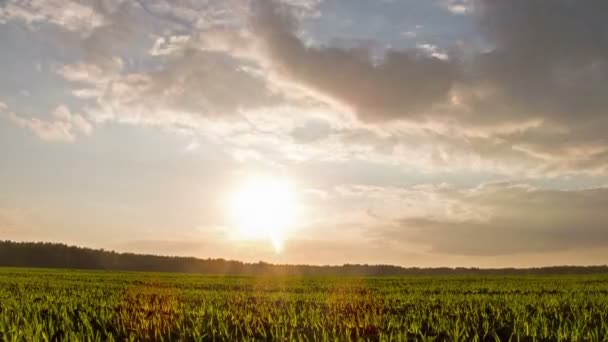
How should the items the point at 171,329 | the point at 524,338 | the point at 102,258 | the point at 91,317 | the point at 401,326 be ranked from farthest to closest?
the point at 102,258 → the point at 91,317 → the point at 401,326 → the point at 171,329 → the point at 524,338

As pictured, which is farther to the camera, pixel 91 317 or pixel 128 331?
pixel 91 317

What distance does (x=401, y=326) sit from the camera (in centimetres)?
1083

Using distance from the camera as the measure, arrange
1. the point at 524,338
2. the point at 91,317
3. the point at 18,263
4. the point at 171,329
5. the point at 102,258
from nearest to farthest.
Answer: the point at 524,338, the point at 171,329, the point at 91,317, the point at 18,263, the point at 102,258

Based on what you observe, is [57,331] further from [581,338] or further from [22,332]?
[581,338]

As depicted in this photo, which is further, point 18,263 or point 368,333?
point 18,263

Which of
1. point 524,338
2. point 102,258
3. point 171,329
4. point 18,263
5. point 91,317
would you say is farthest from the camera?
point 102,258

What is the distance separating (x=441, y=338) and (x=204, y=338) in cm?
359

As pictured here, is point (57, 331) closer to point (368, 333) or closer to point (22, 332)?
point (22, 332)

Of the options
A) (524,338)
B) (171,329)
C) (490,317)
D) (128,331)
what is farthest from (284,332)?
(490,317)

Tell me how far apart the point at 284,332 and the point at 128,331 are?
2.70m

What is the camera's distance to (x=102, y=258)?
378 ft

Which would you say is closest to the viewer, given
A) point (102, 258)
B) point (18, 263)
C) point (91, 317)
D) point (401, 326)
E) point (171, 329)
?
point (171, 329)

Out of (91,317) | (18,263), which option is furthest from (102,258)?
(91,317)

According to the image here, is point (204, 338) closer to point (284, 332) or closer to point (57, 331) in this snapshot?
point (284, 332)
